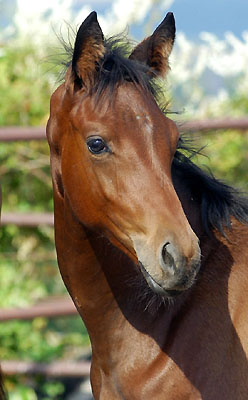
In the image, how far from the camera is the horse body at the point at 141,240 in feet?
6.96

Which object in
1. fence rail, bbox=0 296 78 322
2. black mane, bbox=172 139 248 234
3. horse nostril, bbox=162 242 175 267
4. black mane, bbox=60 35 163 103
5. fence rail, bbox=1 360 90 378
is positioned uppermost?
black mane, bbox=60 35 163 103

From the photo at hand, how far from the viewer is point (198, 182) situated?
2555mm

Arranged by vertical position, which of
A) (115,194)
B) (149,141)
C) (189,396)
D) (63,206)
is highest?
(149,141)

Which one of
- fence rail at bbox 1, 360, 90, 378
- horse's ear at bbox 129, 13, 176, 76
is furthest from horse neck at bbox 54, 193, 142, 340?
fence rail at bbox 1, 360, 90, 378

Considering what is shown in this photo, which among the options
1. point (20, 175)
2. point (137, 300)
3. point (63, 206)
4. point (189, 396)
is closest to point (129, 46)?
point (63, 206)

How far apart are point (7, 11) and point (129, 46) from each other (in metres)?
5.15

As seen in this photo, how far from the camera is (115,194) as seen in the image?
7.14ft

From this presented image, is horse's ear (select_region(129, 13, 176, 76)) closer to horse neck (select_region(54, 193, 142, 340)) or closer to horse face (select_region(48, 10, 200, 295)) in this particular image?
horse face (select_region(48, 10, 200, 295))

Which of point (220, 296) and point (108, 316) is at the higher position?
point (220, 296)

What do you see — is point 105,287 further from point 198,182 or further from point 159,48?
point 159,48

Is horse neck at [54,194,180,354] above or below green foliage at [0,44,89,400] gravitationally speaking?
above

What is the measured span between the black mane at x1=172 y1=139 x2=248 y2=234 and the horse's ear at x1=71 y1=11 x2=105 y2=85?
0.49m

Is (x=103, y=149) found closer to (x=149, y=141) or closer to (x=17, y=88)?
(x=149, y=141)

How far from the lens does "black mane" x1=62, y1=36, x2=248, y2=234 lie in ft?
7.59
